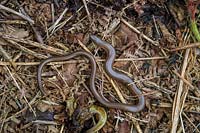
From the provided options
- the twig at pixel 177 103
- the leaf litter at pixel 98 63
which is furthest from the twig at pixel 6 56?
the twig at pixel 177 103

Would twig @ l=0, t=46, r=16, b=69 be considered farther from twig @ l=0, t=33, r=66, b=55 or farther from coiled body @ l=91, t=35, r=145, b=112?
coiled body @ l=91, t=35, r=145, b=112

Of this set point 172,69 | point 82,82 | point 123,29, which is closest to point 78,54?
point 82,82

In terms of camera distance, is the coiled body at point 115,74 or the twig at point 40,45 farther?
the coiled body at point 115,74

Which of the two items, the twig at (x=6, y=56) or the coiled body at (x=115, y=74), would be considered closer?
the twig at (x=6, y=56)

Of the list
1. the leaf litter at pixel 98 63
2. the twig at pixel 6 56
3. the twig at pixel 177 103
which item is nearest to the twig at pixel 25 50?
the leaf litter at pixel 98 63

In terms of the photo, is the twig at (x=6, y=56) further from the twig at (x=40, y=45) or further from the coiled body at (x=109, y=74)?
the coiled body at (x=109, y=74)

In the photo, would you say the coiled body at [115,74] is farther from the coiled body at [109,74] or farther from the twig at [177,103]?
the twig at [177,103]

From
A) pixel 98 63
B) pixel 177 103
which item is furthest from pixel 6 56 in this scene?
pixel 177 103

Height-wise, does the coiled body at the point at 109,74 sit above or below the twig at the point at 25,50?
below

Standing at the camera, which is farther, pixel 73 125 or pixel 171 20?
pixel 171 20

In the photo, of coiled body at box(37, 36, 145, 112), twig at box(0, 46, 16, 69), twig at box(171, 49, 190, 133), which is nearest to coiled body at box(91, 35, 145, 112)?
coiled body at box(37, 36, 145, 112)

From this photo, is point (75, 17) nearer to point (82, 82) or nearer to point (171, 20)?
point (82, 82)
